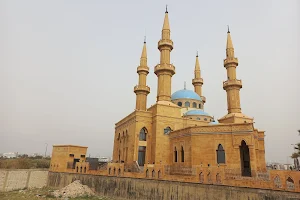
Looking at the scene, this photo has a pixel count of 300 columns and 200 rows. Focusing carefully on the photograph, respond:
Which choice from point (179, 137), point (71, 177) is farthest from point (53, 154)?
point (179, 137)

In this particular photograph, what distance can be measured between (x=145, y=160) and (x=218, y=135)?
9176mm

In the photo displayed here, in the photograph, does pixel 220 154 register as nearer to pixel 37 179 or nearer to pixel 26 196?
pixel 26 196

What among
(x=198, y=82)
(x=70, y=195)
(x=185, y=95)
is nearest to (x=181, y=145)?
(x=70, y=195)

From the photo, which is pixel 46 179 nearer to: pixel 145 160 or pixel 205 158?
pixel 145 160

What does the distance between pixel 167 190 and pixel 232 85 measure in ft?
50.1

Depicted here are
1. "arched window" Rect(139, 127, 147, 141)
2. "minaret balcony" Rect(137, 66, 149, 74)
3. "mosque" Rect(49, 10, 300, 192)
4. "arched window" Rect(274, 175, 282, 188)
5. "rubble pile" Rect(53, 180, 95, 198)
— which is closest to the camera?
"arched window" Rect(274, 175, 282, 188)

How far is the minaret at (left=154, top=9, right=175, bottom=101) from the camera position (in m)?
27.2

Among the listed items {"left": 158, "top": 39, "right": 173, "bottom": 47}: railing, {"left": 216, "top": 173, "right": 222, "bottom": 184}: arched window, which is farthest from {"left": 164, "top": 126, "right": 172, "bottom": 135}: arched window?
{"left": 158, "top": 39, "right": 173, "bottom": 47}: railing

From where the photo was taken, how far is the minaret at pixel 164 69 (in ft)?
89.1

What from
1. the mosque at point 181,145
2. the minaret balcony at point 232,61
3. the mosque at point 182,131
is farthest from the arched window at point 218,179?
the minaret balcony at point 232,61

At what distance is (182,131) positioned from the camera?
72.3 feet

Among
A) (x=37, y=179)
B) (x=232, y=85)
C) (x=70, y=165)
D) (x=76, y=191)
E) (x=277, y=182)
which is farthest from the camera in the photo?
(x=37, y=179)

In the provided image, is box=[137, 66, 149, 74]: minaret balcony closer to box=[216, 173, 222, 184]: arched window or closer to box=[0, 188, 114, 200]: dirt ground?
box=[0, 188, 114, 200]: dirt ground

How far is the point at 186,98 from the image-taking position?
109ft
